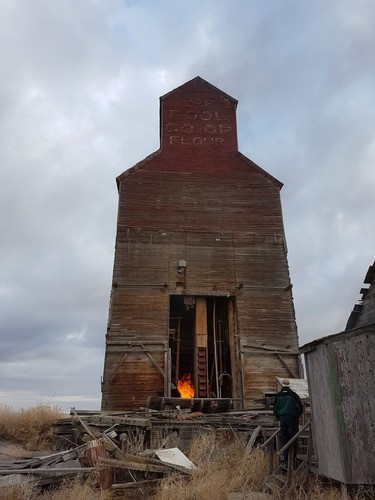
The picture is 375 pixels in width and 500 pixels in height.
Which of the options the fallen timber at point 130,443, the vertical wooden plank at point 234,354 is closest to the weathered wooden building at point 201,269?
the vertical wooden plank at point 234,354

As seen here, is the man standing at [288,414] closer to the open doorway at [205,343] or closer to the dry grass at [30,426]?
the open doorway at [205,343]

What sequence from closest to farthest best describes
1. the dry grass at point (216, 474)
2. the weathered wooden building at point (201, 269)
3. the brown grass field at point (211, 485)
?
the brown grass field at point (211, 485) → the dry grass at point (216, 474) → the weathered wooden building at point (201, 269)

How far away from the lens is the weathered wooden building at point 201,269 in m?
17.1

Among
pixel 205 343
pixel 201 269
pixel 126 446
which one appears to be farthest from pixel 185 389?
pixel 126 446

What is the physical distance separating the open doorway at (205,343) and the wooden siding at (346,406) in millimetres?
10230

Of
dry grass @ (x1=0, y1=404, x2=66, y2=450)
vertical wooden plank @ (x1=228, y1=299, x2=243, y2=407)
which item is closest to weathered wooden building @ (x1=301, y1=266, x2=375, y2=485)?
vertical wooden plank @ (x1=228, y1=299, x2=243, y2=407)

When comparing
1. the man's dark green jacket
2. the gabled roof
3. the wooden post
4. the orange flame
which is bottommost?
the man's dark green jacket

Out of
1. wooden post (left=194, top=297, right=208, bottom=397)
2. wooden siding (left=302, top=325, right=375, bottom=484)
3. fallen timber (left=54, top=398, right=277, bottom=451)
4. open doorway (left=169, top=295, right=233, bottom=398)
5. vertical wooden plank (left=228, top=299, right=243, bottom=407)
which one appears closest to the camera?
wooden siding (left=302, top=325, right=375, bottom=484)

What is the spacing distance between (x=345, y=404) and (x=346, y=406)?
0.03 meters

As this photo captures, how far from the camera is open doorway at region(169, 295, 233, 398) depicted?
705 inches

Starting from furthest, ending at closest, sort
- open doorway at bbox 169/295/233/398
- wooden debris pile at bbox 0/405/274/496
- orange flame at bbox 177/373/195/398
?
1. orange flame at bbox 177/373/195/398
2. open doorway at bbox 169/295/233/398
3. wooden debris pile at bbox 0/405/274/496

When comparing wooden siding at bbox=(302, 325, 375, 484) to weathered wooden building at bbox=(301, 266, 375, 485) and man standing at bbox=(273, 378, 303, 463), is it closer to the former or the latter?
weathered wooden building at bbox=(301, 266, 375, 485)

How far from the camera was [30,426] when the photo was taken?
16.6 metres

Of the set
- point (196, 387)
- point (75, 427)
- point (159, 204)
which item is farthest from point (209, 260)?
point (75, 427)
